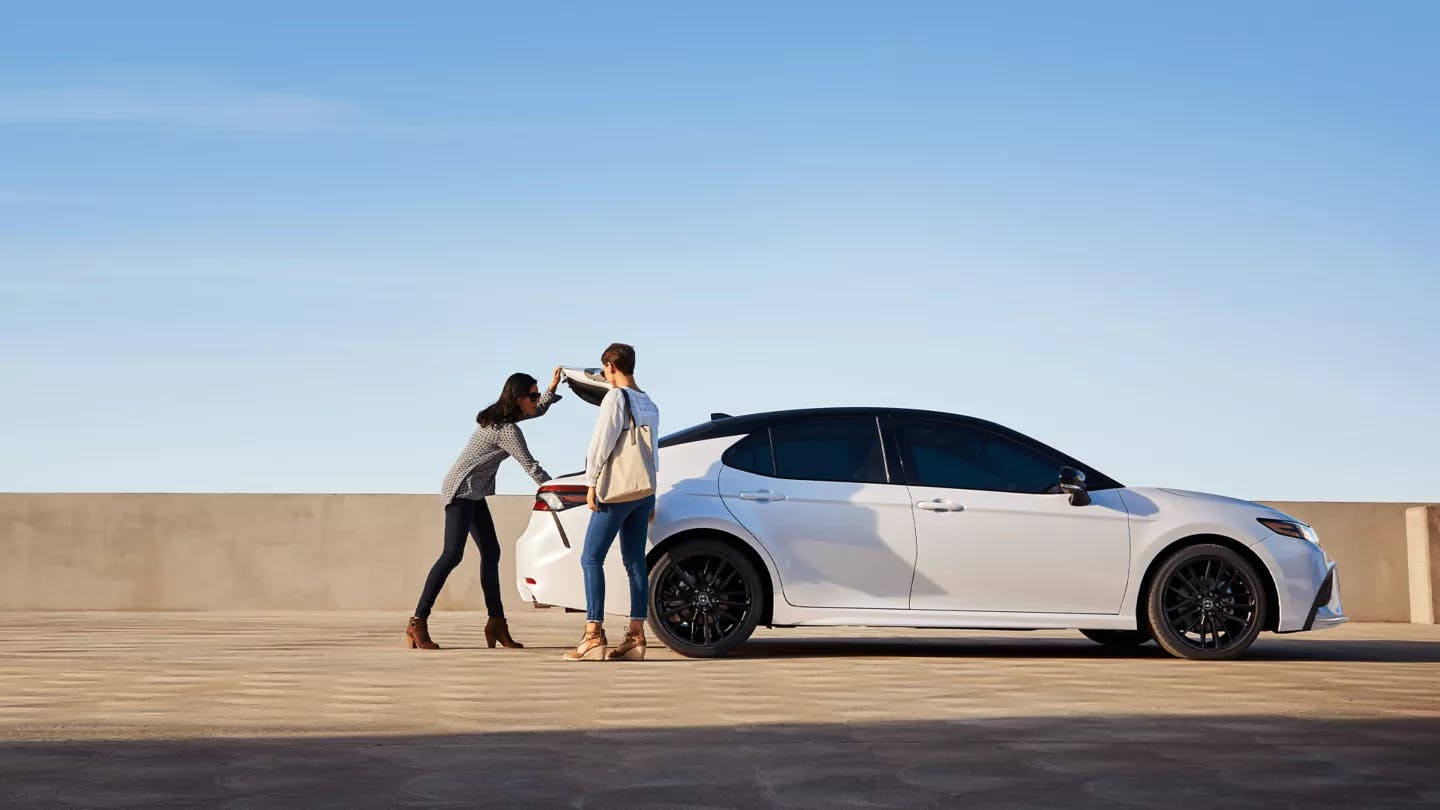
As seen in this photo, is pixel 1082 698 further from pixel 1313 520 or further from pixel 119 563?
pixel 119 563

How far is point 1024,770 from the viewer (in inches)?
212

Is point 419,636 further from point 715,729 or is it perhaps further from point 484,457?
point 715,729

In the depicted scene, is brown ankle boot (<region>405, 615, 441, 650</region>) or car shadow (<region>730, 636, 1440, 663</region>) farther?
brown ankle boot (<region>405, 615, 441, 650</region>)

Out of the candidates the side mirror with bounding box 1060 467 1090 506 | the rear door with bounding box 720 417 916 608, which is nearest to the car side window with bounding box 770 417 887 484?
the rear door with bounding box 720 417 916 608

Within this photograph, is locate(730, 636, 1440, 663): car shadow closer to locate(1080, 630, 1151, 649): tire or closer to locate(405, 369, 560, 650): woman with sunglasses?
locate(1080, 630, 1151, 649): tire

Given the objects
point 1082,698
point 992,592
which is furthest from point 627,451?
point 1082,698

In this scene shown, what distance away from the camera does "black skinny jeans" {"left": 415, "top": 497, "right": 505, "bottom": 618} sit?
10.9 meters

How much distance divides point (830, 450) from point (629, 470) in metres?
1.39

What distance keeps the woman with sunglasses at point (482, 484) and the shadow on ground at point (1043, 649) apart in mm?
1804

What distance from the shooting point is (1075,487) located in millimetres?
10008

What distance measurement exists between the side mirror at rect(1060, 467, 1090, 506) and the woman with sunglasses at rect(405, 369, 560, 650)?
11.0 ft

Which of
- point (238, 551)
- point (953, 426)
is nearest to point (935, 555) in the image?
point (953, 426)

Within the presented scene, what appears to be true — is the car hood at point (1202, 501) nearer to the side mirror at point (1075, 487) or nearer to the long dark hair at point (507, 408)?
the side mirror at point (1075, 487)

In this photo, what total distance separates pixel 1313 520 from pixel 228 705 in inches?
540
